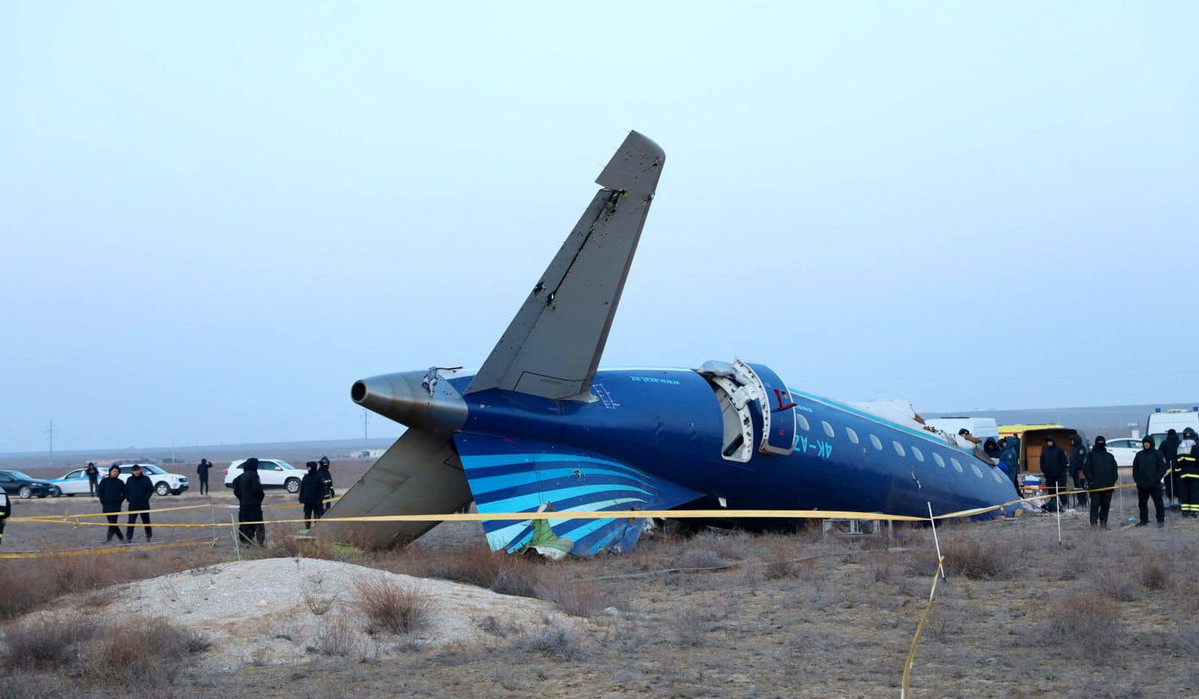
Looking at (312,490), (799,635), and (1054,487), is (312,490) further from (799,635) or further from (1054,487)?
(1054,487)

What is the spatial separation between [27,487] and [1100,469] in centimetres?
5247

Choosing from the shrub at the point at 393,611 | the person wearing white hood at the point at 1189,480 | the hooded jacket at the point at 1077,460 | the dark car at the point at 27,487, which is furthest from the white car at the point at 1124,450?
the dark car at the point at 27,487

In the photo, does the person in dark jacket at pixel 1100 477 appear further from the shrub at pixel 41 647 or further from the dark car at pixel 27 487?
the dark car at pixel 27 487

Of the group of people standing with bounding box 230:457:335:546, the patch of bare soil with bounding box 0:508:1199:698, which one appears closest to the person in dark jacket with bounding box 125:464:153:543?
the group of people standing with bounding box 230:457:335:546

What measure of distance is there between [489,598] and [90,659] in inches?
163

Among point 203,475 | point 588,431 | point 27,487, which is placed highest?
point 588,431

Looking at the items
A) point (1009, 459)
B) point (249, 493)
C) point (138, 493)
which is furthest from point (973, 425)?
point (138, 493)

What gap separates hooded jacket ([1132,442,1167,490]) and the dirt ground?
161 inches

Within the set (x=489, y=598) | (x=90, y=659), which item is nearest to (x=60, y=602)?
(x=90, y=659)

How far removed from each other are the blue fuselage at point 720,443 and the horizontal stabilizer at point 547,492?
23 centimetres

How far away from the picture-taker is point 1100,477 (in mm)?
20562

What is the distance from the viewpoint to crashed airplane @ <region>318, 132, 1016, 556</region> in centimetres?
1509

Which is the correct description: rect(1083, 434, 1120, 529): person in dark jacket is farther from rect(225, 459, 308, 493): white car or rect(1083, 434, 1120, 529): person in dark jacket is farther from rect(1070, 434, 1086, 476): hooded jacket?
rect(225, 459, 308, 493): white car

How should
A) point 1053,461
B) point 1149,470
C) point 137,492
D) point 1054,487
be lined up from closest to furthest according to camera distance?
point 1149,470
point 137,492
point 1053,461
point 1054,487
